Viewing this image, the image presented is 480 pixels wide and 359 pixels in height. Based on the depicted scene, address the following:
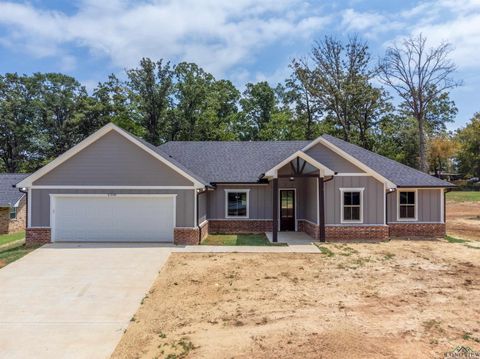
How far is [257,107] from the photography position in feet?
149

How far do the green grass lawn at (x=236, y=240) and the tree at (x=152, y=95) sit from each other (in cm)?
2374

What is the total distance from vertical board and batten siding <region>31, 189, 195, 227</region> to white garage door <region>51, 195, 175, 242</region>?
23cm

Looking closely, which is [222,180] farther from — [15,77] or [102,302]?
[15,77]

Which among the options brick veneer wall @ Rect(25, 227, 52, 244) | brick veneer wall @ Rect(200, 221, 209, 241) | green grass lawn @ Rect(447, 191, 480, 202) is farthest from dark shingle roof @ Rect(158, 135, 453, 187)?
green grass lawn @ Rect(447, 191, 480, 202)

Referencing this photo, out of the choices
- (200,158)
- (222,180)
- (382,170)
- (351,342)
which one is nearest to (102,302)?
(351,342)

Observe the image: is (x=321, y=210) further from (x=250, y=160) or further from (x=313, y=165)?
(x=250, y=160)

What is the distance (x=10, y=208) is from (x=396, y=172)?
23915mm

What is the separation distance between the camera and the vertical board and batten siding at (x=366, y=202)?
52.2 feet

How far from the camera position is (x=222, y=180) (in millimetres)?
18109

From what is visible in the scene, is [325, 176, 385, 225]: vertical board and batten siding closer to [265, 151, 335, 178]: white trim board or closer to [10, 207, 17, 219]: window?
[265, 151, 335, 178]: white trim board

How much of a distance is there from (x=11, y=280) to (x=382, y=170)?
16638 mm

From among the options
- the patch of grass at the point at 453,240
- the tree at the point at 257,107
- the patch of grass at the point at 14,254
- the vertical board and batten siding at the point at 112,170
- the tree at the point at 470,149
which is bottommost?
the patch of grass at the point at 14,254

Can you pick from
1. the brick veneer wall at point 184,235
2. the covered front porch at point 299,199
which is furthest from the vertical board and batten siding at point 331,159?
the brick veneer wall at point 184,235

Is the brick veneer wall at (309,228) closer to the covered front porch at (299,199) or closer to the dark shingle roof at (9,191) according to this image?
the covered front porch at (299,199)
